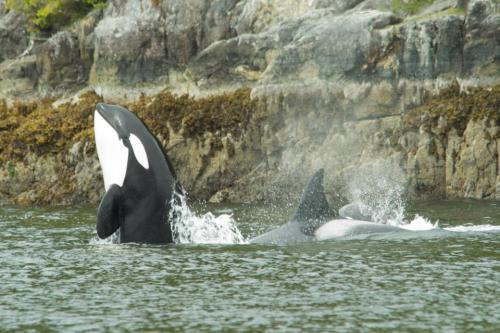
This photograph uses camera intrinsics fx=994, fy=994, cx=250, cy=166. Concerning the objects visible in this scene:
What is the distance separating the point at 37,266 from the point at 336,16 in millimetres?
19224

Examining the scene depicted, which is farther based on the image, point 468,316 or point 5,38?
point 5,38

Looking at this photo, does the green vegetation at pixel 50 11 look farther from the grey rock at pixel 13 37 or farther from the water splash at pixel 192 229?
the water splash at pixel 192 229

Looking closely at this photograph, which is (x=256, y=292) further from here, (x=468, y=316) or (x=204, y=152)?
(x=204, y=152)

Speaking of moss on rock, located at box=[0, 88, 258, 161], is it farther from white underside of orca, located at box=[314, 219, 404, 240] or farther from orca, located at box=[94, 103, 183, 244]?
orca, located at box=[94, 103, 183, 244]

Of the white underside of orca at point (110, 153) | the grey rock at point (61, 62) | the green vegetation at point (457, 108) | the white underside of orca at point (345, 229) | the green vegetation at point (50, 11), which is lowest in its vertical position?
the white underside of orca at point (345, 229)

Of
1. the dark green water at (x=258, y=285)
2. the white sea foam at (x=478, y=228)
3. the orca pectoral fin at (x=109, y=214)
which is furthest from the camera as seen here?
the white sea foam at (x=478, y=228)

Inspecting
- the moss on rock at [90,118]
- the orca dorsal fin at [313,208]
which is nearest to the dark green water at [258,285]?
the orca dorsal fin at [313,208]

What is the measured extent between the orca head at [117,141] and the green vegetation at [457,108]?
14.2 metres

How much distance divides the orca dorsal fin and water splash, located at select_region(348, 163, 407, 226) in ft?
33.0

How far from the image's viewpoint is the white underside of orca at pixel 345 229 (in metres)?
18.0

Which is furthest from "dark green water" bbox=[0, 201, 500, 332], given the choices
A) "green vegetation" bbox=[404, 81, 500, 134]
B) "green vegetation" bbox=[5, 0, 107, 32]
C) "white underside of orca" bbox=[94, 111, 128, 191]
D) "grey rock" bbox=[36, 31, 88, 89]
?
"green vegetation" bbox=[5, 0, 107, 32]

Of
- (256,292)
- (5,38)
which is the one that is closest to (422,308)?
(256,292)

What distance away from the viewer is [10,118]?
35.6 metres

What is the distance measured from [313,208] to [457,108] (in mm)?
13143
